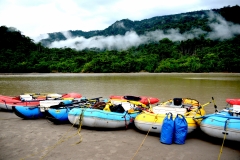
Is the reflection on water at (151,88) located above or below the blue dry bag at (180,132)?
below

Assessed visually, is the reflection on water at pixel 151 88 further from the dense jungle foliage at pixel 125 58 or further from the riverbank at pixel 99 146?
the dense jungle foliage at pixel 125 58

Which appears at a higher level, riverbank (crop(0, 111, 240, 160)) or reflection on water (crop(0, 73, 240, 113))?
riverbank (crop(0, 111, 240, 160))

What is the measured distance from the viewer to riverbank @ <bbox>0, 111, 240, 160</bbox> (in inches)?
236

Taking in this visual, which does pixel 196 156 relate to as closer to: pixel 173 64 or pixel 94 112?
pixel 94 112

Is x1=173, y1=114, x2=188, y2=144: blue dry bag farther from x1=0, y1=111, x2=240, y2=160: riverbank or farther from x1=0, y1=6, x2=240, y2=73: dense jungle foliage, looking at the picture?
x1=0, y1=6, x2=240, y2=73: dense jungle foliage

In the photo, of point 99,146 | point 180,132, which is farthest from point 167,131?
point 99,146

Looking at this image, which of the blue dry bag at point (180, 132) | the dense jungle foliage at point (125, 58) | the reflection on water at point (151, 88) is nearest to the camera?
the blue dry bag at point (180, 132)

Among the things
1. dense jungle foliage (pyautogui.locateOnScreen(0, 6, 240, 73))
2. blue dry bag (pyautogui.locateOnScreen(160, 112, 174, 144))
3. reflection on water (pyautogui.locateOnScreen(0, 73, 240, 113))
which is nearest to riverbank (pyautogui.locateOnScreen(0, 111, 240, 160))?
blue dry bag (pyautogui.locateOnScreen(160, 112, 174, 144))

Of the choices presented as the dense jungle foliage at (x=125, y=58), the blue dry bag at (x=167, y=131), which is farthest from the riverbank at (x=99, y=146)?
the dense jungle foliage at (x=125, y=58)

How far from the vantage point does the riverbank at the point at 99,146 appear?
5988 millimetres

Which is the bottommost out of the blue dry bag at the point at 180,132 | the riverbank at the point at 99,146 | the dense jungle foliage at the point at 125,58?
the riverbank at the point at 99,146

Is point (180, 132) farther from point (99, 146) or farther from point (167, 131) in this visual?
point (99, 146)

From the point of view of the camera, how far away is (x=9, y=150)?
6.41 metres

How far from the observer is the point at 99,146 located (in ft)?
22.0
